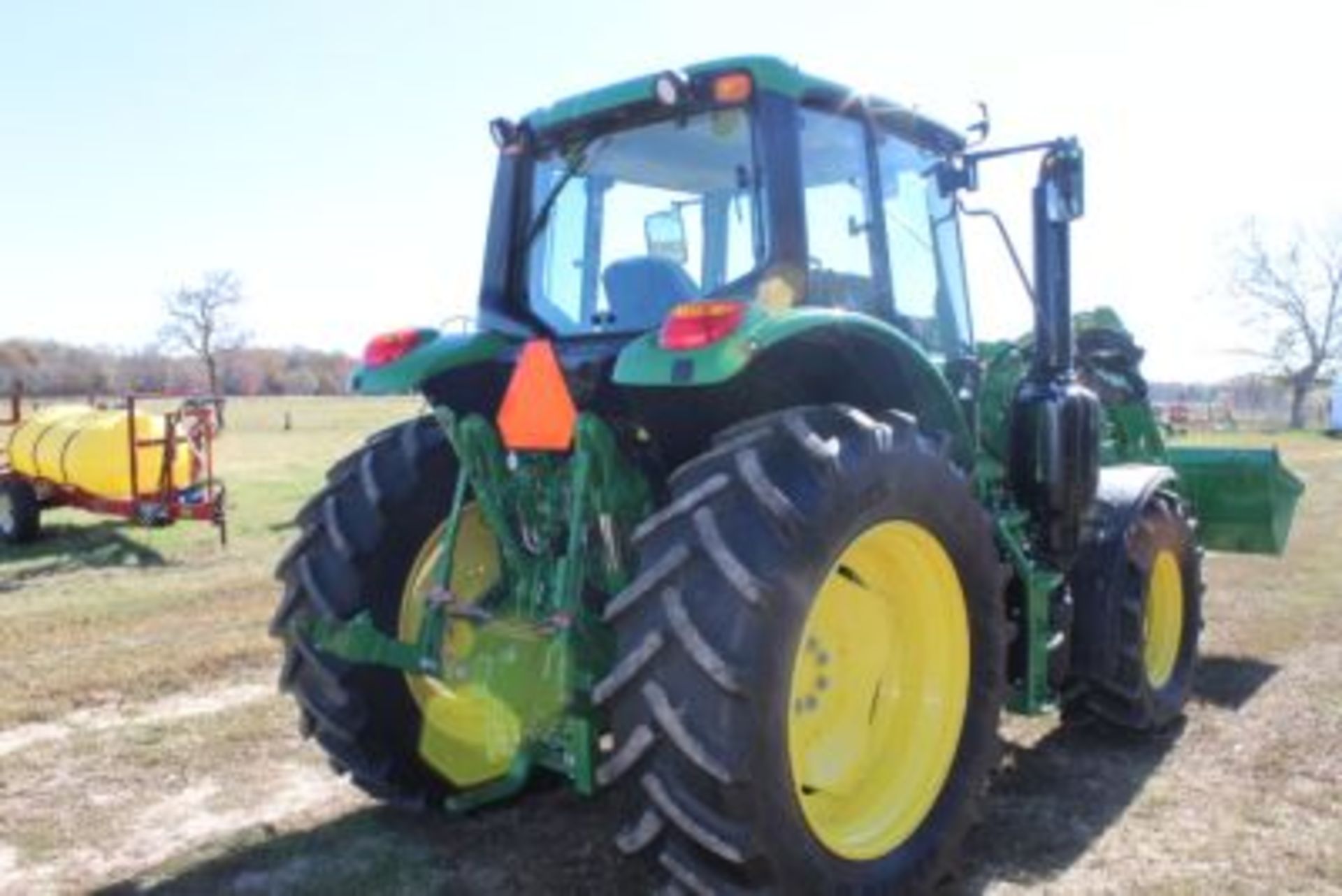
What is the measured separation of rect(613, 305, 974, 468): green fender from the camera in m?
3.46

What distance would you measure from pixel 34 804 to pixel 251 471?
18.1 metres

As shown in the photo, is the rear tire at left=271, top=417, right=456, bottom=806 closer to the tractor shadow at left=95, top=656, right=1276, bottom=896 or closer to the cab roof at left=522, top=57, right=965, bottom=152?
the tractor shadow at left=95, top=656, right=1276, bottom=896

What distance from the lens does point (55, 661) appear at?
7535 millimetres

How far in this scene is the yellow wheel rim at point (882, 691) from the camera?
13.4ft

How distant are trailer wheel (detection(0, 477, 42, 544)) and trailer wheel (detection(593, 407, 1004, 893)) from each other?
38.8ft

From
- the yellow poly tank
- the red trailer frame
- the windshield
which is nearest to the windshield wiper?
the windshield

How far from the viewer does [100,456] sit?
13211mm

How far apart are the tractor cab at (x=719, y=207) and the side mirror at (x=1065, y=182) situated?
41 cm

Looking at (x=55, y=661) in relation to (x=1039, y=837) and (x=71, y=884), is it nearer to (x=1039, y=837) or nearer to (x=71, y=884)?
(x=71, y=884)

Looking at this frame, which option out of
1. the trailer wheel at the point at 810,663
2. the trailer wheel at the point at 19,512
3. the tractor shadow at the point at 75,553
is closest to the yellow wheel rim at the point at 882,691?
the trailer wheel at the point at 810,663

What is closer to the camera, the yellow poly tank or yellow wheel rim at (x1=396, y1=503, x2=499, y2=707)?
yellow wheel rim at (x1=396, y1=503, x2=499, y2=707)

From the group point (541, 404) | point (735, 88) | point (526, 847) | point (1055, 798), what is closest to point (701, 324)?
point (541, 404)

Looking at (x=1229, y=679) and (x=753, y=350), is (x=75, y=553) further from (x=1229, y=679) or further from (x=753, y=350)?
(x=753, y=350)

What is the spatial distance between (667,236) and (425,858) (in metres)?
2.44
